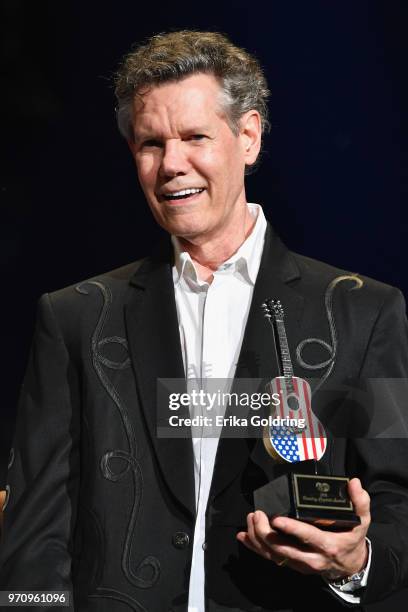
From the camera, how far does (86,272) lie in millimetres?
2504

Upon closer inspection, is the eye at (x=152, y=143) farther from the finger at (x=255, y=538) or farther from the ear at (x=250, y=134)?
the finger at (x=255, y=538)

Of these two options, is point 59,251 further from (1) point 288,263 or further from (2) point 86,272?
(1) point 288,263

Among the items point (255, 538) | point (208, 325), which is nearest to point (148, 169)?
point (208, 325)

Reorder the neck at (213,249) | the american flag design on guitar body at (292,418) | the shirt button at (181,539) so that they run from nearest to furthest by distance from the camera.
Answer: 1. the american flag design on guitar body at (292,418)
2. the shirt button at (181,539)
3. the neck at (213,249)

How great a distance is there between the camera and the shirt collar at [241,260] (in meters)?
1.88

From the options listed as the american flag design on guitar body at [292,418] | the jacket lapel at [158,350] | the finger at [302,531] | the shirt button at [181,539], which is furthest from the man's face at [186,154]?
the finger at [302,531]

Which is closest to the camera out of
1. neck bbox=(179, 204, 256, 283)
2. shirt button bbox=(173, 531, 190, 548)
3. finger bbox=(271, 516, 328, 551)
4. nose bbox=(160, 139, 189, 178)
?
finger bbox=(271, 516, 328, 551)

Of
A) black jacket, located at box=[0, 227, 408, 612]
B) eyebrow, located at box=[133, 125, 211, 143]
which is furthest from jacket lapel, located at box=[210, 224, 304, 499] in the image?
eyebrow, located at box=[133, 125, 211, 143]

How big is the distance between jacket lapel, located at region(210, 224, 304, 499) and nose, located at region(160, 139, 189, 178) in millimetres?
228

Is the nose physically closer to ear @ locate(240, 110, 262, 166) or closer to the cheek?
the cheek

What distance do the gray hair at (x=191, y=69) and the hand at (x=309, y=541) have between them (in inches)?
31.6

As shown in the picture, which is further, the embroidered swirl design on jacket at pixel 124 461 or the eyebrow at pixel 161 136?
the eyebrow at pixel 161 136

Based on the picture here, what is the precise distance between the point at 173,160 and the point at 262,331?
348 mm

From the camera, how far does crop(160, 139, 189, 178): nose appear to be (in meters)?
1.80
